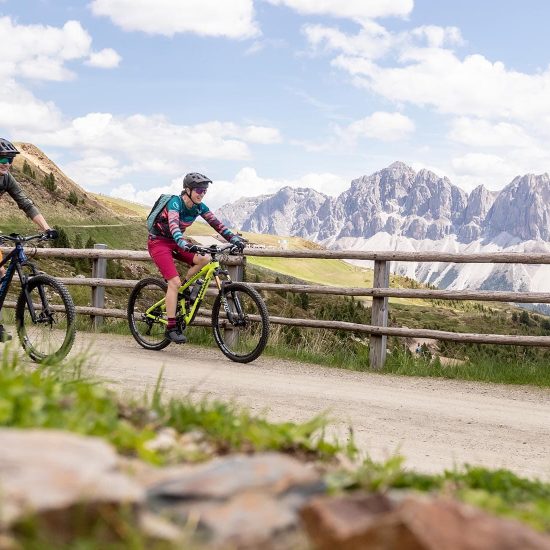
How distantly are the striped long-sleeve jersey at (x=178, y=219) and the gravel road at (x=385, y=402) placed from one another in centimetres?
169

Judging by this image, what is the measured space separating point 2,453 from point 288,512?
3.01ft

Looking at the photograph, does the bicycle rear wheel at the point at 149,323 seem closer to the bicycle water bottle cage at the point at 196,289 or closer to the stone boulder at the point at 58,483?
the bicycle water bottle cage at the point at 196,289

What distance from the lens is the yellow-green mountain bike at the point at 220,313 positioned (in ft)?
34.6

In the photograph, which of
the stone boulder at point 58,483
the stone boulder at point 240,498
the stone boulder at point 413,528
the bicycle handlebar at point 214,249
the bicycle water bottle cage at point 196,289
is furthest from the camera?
the bicycle water bottle cage at point 196,289

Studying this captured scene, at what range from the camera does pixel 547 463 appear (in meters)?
5.89

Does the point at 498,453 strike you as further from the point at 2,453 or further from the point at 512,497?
the point at 2,453

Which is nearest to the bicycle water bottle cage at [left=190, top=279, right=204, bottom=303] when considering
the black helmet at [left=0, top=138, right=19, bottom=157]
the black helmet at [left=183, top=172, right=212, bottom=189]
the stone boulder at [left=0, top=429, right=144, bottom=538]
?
the black helmet at [left=183, top=172, right=212, bottom=189]

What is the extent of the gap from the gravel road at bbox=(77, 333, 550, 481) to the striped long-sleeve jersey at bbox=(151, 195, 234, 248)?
5.53 feet

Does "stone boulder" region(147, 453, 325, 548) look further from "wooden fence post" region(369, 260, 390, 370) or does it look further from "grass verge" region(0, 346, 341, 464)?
"wooden fence post" region(369, 260, 390, 370)

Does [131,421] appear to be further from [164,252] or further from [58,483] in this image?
[164,252]

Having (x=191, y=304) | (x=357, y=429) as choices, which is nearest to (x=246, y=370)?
(x=191, y=304)

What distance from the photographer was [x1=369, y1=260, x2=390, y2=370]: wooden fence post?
431 inches

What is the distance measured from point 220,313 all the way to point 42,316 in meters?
3.23

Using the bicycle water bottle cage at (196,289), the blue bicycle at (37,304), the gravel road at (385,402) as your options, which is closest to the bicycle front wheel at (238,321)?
the gravel road at (385,402)
